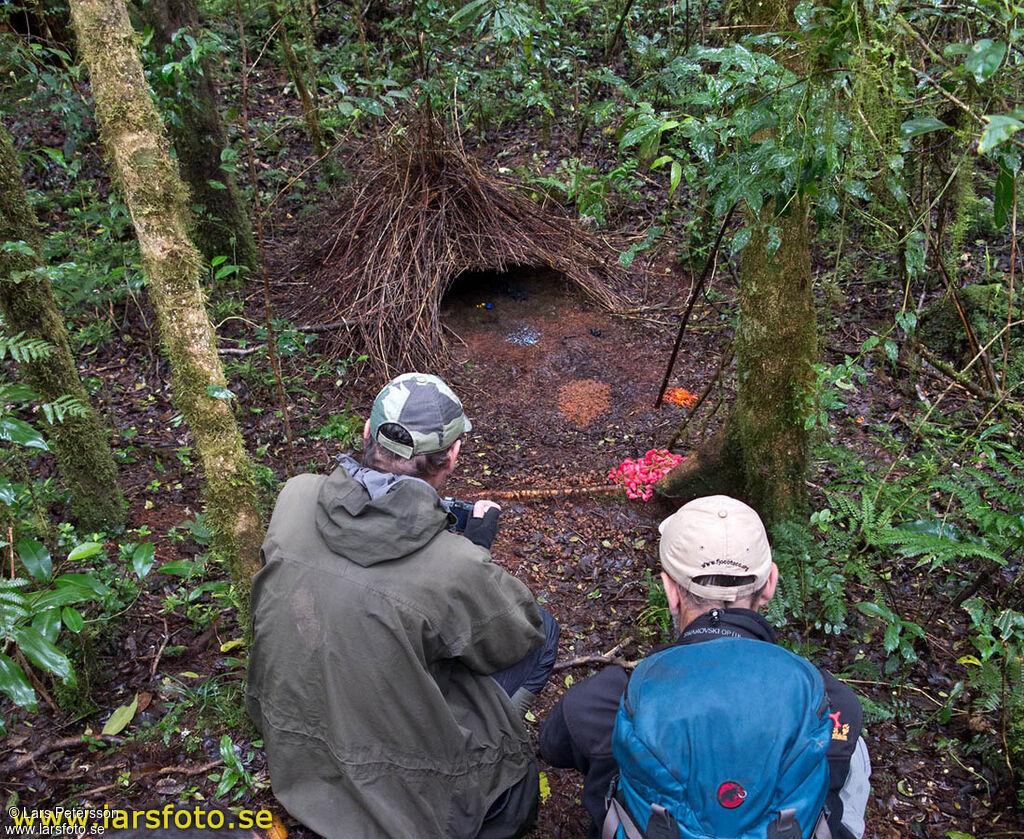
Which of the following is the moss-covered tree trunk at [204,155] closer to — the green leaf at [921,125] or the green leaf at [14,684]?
the green leaf at [14,684]

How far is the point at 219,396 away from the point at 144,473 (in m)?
2.56

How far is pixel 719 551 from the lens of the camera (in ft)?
6.41

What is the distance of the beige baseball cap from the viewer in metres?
1.96

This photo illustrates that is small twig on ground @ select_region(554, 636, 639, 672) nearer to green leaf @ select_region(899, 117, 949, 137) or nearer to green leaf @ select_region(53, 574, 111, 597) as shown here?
green leaf @ select_region(53, 574, 111, 597)

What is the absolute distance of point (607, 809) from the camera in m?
1.90

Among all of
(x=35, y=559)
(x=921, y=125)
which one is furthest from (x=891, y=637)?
(x=35, y=559)

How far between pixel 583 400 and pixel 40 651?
445 centimetres

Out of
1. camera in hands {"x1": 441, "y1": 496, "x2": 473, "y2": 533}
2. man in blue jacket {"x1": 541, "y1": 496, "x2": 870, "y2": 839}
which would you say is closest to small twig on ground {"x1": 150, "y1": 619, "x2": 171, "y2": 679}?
camera in hands {"x1": 441, "y1": 496, "x2": 473, "y2": 533}

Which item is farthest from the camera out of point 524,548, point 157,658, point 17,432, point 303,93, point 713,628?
point 303,93

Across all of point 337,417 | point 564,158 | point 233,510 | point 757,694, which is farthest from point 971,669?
point 564,158

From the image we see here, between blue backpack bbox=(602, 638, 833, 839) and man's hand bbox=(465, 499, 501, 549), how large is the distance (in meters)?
1.12

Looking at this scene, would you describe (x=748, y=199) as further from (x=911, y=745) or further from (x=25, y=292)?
(x=25, y=292)

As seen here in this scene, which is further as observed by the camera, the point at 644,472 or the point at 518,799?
the point at 644,472

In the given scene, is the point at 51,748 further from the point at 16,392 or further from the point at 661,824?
the point at 661,824
